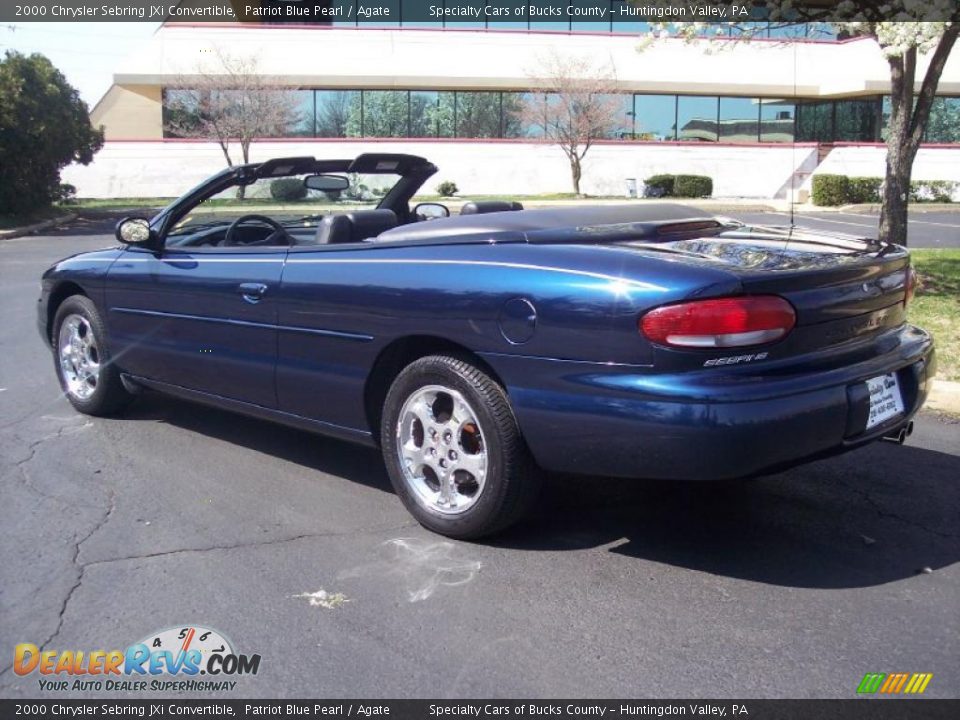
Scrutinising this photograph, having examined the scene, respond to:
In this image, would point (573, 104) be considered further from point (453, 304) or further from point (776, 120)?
point (453, 304)

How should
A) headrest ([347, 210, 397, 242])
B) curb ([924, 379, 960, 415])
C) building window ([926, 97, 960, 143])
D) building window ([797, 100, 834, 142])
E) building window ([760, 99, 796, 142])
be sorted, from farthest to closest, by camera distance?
building window ([760, 99, 796, 142]) → building window ([797, 100, 834, 142]) → building window ([926, 97, 960, 143]) → curb ([924, 379, 960, 415]) → headrest ([347, 210, 397, 242])

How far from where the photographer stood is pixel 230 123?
32531mm

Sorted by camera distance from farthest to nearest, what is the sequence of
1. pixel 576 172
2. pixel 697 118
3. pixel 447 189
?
pixel 697 118, pixel 576 172, pixel 447 189

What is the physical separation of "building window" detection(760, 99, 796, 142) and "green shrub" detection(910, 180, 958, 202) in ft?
16.2

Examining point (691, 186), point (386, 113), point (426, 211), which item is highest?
point (386, 113)

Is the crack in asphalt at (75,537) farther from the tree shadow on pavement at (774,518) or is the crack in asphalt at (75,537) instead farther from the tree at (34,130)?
the tree at (34,130)

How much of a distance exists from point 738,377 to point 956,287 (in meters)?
7.43

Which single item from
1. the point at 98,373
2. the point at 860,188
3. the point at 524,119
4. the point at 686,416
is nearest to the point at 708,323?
the point at 686,416

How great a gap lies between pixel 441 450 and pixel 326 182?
2177 millimetres

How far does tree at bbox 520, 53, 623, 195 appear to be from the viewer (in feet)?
106

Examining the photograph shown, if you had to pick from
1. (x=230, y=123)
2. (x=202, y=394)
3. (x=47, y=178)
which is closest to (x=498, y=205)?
(x=202, y=394)

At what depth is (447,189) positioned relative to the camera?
3234 centimetres

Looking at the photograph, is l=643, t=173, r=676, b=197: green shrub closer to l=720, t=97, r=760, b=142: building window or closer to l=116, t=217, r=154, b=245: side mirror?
l=720, t=97, r=760, b=142: building window

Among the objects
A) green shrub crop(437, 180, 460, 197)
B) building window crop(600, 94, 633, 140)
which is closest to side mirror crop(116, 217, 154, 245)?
green shrub crop(437, 180, 460, 197)
